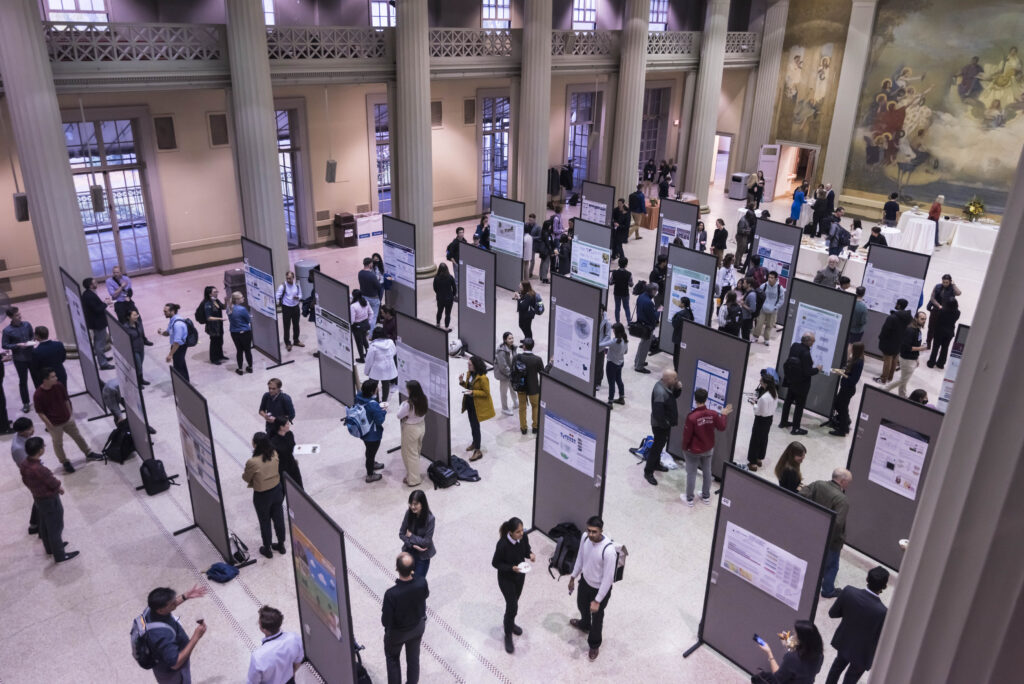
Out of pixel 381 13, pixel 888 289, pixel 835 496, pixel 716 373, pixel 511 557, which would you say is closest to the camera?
pixel 511 557

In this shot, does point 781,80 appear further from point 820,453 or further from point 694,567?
point 694,567

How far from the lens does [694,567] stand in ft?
26.5

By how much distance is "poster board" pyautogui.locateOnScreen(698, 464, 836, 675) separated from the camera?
572 centimetres

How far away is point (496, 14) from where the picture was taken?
21.7m

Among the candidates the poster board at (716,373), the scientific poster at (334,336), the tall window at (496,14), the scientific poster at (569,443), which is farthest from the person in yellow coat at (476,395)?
the tall window at (496,14)

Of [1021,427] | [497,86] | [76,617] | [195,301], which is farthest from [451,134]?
[1021,427]

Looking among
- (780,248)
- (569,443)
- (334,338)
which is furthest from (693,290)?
(334,338)

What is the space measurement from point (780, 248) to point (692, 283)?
9.34 feet

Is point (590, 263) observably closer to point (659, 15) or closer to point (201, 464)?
point (201, 464)

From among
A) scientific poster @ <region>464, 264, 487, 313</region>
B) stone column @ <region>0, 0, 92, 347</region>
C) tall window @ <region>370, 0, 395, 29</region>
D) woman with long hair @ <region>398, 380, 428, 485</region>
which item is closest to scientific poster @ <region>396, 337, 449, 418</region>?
woman with long hair @ <region>398, 380, 428, 485</region>

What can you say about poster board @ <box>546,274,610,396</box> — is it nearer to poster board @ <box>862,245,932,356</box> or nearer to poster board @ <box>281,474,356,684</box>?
poster board @ <box>862,245,932,356</box>

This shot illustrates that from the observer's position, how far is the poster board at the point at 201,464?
736 cm

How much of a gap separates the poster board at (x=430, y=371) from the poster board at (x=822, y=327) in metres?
5.43

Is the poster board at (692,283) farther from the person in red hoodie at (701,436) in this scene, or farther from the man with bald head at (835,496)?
the man with bald head at (835,496)
